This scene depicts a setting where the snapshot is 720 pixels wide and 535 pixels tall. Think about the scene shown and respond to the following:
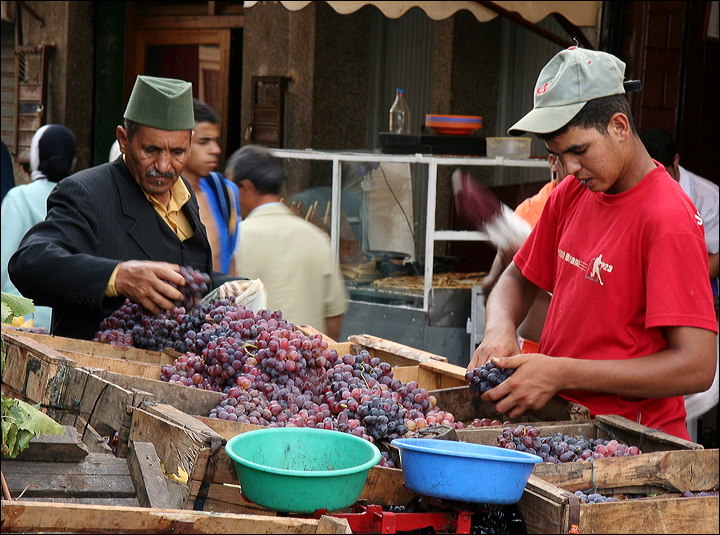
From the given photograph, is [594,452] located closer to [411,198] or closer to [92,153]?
[411,198]

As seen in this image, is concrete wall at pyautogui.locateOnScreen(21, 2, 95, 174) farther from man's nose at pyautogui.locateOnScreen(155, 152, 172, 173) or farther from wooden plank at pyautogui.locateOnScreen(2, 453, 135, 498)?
wooden plank at pyautogui.locateOnScreen(2, 453, 135, 498)

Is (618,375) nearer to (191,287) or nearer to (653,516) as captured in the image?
(653,516)

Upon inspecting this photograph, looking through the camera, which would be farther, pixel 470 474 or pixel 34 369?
pixel 34 369

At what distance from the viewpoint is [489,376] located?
2.30m

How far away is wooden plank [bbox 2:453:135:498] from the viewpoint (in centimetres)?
166

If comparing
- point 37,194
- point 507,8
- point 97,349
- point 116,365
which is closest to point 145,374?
point 116,365

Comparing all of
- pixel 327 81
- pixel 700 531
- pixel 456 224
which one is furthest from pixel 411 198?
pixel 700 531

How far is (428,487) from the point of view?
5.37 ft

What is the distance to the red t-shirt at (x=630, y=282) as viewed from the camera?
7.11 ft

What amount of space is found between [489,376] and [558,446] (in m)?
0.36

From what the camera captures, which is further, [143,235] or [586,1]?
[586,1]

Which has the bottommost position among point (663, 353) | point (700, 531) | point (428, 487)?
point (700, 531)

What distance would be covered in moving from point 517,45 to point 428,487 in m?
6.65

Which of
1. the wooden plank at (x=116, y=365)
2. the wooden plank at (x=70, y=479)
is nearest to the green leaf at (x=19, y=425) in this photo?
the wooden plank at (x=70, y=479)
